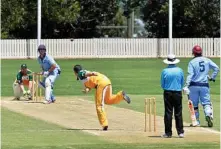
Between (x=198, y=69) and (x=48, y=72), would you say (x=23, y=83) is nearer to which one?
(x=48, y=72)

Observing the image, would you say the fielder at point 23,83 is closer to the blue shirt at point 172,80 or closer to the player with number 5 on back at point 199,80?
the player with number 5 on back at point 199,80

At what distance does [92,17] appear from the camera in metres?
67.4

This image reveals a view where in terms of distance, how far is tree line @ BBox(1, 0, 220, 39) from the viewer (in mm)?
61562

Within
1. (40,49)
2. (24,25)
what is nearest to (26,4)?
(24,25)

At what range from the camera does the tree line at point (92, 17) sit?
61.6 m

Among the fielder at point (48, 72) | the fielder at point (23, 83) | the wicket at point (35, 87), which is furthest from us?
the fielder at point (23, 83)

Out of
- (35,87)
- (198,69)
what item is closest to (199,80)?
(198,69)

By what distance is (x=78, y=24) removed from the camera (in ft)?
221

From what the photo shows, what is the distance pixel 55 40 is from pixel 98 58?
3.93 metres

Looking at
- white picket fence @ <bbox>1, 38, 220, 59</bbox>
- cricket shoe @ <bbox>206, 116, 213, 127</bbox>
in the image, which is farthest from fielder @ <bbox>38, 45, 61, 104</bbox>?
white picket fence @ <bbox>1, 38, 220, 59</bbox>

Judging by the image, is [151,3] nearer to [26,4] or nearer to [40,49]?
[26,4]

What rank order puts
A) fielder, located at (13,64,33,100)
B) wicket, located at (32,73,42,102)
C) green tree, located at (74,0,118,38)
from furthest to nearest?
1. green tree, located at (74,0,118,38)
2. fielder, located at (13,64,33,100)
3. wicket, located at (32,73,42,102)

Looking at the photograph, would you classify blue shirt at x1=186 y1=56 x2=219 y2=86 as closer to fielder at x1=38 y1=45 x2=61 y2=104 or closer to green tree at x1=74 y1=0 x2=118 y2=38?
fielder at x1=38 y1=45 x2=61 y2=104

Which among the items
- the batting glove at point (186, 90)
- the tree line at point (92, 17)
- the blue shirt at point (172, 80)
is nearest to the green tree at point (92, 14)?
the tree line at point (92, 17)
